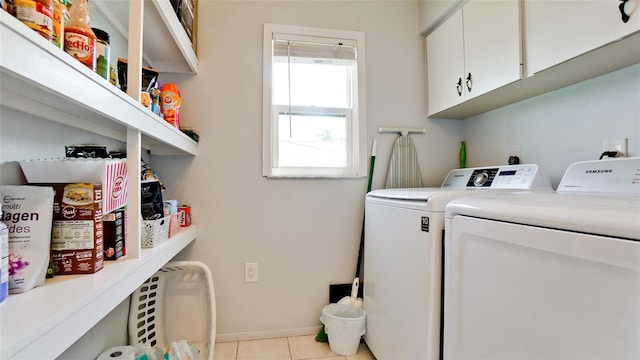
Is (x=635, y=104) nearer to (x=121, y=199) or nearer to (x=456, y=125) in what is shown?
(x=456, y=125)

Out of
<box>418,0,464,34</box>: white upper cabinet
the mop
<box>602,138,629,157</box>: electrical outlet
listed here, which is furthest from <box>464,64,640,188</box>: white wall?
<box>418,0,464,34</box>: white upper cabinet

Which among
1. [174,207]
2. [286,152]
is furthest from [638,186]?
[174,207]

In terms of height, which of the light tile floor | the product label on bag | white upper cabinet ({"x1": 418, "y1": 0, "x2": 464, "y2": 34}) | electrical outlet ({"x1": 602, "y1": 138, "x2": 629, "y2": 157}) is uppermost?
white upper cabinet ({"x1": 418, "y1": 0, "x2": 464, "y2": 34})

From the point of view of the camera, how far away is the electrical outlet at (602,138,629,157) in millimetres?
1232

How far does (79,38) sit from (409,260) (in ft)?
4.27

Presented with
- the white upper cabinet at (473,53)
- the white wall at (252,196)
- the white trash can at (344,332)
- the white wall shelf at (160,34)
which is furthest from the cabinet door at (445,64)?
the white wall shelf at (160,34)

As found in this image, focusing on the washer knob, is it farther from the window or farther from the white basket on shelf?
the white basket on shelf

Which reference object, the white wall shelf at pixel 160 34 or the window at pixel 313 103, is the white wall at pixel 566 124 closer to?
the window at pixel 313 103

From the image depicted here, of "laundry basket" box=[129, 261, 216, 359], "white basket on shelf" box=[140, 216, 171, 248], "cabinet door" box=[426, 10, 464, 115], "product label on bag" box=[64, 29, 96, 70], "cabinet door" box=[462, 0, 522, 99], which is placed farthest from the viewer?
"cabinet door" box=[426, 10, 464, 115]

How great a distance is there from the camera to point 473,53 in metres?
1.64

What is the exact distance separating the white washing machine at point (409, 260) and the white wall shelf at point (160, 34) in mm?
1277

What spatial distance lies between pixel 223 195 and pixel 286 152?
495 mm

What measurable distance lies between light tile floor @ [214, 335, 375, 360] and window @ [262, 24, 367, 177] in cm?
105

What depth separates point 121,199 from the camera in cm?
92
